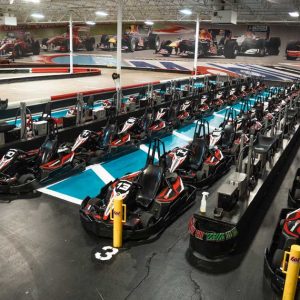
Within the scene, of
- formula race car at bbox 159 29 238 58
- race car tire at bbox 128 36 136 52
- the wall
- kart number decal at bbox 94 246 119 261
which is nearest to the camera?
kart number decal at bbox 94 246 119 261

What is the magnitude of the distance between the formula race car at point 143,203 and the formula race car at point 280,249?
4.06ft

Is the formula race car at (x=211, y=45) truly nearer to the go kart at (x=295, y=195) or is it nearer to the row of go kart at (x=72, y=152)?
the row of go kart at (x=72, y=152)

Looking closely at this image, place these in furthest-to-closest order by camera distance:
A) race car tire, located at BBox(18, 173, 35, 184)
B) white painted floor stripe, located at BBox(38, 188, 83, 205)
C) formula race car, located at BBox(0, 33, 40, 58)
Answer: formula race car, located at BBox(0, 33, 40, 58) < race car tire, located at BBox(18, 173, 35, 184) < white painted floor stripe, located at BBox(38, 188, 83, 205)

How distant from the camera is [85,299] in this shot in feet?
9.86

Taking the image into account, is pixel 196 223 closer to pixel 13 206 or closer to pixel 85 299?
pixel 85 299

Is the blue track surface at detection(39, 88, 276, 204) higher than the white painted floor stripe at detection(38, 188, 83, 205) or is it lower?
lower

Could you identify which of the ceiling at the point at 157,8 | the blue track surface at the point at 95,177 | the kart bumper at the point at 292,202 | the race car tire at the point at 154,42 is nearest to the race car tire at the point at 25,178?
the blue track surface at the point at 95,177

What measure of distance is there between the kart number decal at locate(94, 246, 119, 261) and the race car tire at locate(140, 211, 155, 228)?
43cm

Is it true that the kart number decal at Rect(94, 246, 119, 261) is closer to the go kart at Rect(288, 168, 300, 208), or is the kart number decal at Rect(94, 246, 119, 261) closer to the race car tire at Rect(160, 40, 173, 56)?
the go kart at Rect(288, 168, 300, 208)

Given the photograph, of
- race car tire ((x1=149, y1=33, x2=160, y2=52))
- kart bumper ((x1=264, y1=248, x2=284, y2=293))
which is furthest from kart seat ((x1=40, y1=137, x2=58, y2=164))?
race car tire ((x1=149, y1=33, x2=160, y2=52))

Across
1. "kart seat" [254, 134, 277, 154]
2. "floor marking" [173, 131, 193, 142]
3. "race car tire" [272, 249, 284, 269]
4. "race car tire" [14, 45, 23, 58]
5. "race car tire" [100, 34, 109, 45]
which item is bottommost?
"floor marking" [173, 131, 193, 142]

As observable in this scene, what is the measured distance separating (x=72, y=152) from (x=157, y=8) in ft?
51.9

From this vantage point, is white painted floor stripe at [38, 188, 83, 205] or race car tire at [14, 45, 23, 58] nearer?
white painted floor stripe at [38, 188, 83, 205]

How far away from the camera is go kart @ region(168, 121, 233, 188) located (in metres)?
5.43
